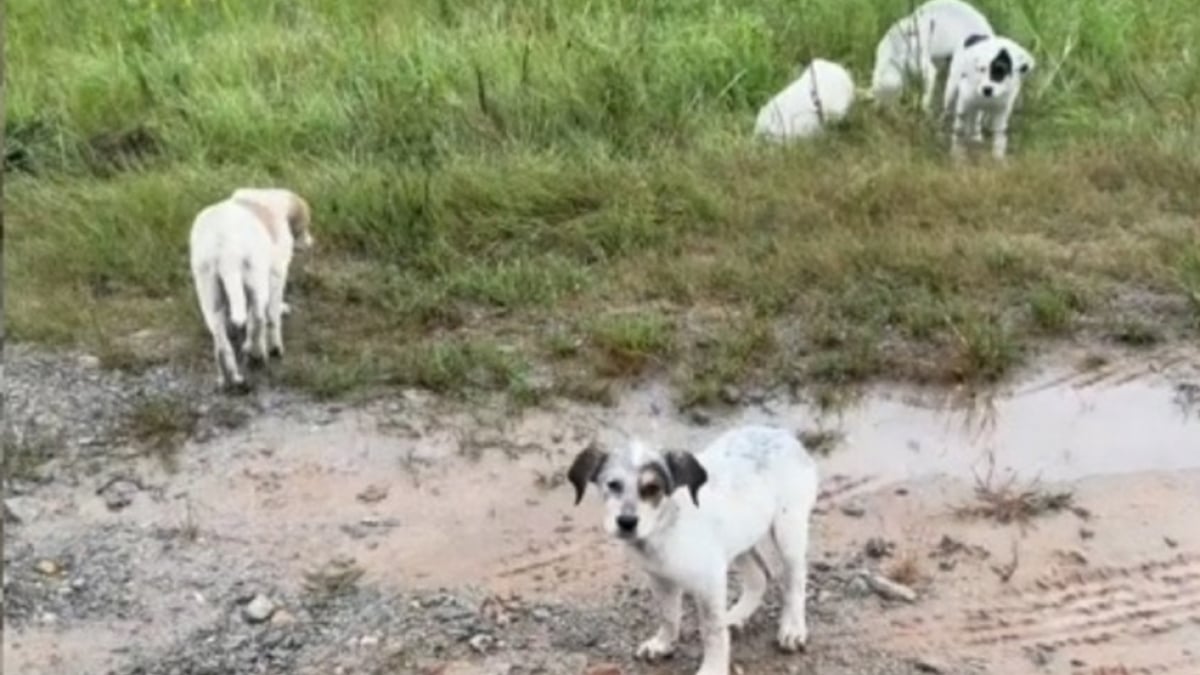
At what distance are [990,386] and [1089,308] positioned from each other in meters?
0.62

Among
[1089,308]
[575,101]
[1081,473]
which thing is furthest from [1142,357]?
[575,101]

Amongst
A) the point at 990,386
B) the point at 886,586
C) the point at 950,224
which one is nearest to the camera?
the point at 886,586

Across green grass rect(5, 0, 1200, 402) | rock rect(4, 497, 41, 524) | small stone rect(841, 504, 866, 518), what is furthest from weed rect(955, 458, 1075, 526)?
rock rect(4, 497, 41, 524)

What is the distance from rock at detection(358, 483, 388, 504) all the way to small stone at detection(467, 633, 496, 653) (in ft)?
2.54

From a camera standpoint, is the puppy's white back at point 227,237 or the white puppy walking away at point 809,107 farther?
the white puppy walking away at point 809,107

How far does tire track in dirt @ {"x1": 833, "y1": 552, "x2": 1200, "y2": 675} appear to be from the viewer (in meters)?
4.57

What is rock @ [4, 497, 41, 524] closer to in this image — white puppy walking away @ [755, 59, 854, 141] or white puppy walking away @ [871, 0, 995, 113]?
white puppy walking away @ [755, 59, 854, 141]

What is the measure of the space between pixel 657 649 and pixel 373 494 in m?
1.13

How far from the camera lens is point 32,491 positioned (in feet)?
17.6

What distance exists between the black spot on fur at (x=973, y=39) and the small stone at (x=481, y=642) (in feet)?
13.1

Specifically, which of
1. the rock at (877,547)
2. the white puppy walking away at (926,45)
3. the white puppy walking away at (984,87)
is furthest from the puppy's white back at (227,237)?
the white puppy walking away at (926,45)

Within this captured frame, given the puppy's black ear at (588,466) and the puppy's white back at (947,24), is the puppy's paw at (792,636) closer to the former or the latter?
the puppy's black ear at (588,466)

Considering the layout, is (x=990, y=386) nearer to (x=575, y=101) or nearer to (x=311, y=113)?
(x=575, y=101)

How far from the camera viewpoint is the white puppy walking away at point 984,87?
7410mm
